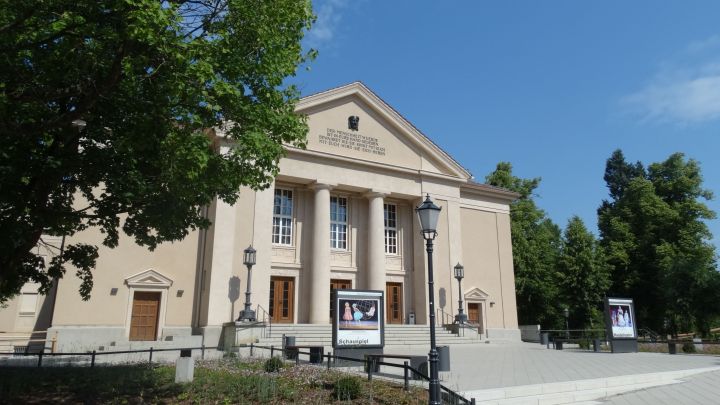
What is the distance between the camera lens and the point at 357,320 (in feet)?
53.6

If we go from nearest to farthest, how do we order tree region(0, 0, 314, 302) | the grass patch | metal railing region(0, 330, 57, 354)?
tree region(0, 0, 314, 302) → the grass patch → metal railing region(0, 330, 57, 354)

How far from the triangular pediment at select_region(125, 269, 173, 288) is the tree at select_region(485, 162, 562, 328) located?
97.5 feet

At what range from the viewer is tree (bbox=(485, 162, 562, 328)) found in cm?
4322

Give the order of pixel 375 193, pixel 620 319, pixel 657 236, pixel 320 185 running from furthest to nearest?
pixel 657 236 → pixel 375 193 → pixel 320 185 → pixel 620 319

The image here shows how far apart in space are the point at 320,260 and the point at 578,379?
51.1 feet

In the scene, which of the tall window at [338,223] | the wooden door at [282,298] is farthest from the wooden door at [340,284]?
the wooden door at [282,298]

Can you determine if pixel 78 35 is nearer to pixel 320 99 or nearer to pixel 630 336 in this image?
pixel 320 99

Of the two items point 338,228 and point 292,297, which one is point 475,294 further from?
point 292,297

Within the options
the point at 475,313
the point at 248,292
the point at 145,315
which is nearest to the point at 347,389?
the point at 248,292

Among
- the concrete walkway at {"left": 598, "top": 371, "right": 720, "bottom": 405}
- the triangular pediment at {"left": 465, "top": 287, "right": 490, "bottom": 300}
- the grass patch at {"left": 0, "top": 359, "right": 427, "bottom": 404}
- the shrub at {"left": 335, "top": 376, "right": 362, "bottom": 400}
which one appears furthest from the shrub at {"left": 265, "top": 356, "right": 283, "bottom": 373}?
the triangular pediment at {"left": 465, "top": 287, "right": 490, "bottom": 300}

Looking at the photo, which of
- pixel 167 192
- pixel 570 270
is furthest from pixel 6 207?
pixel 570 270

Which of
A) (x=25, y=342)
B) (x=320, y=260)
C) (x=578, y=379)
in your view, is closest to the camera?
(x=578, y=379)

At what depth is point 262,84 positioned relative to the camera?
1027cm

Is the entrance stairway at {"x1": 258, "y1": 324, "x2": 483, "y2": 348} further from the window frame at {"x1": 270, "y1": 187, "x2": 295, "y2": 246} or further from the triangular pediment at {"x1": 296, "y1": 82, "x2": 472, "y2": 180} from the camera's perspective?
the triangular pediment at {"x1": 296, "y1": 82, "x2": 472, "y2": 180}
